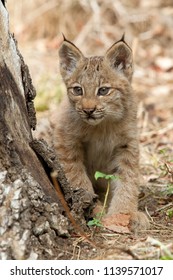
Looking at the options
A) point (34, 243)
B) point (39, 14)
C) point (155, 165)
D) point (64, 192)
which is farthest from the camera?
point (39, 14)

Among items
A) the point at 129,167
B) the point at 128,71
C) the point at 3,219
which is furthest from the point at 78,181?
the point at 3,219

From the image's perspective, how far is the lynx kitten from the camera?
18.8ft

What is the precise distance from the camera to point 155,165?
23.9 ft

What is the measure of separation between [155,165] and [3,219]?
3.53m

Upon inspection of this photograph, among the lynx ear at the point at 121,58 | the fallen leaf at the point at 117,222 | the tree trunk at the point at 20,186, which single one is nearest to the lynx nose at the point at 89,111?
the lynx ear at the point at 121,58

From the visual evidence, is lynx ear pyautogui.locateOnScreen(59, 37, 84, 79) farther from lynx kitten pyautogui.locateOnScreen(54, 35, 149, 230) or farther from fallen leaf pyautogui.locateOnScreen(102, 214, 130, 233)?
fallen leaf pyautogui.locateOnScreen(102, 214, 130, 233)

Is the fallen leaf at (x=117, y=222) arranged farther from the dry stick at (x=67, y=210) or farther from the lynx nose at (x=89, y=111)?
the lynx nose at (x=89, y=111)

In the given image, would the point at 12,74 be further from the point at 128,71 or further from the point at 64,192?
the point at 128,71

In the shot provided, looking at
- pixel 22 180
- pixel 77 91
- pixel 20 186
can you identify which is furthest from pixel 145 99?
pixel 20 186

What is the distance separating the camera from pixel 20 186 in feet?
13.9

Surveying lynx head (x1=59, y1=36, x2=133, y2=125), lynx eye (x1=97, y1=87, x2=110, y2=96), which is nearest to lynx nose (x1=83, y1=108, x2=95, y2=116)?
lynx head (x1=59, y1=36, x2=133, y2=125)

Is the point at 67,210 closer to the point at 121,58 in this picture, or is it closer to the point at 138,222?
the point at 138,222

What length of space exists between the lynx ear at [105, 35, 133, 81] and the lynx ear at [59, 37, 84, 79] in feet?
1.04
